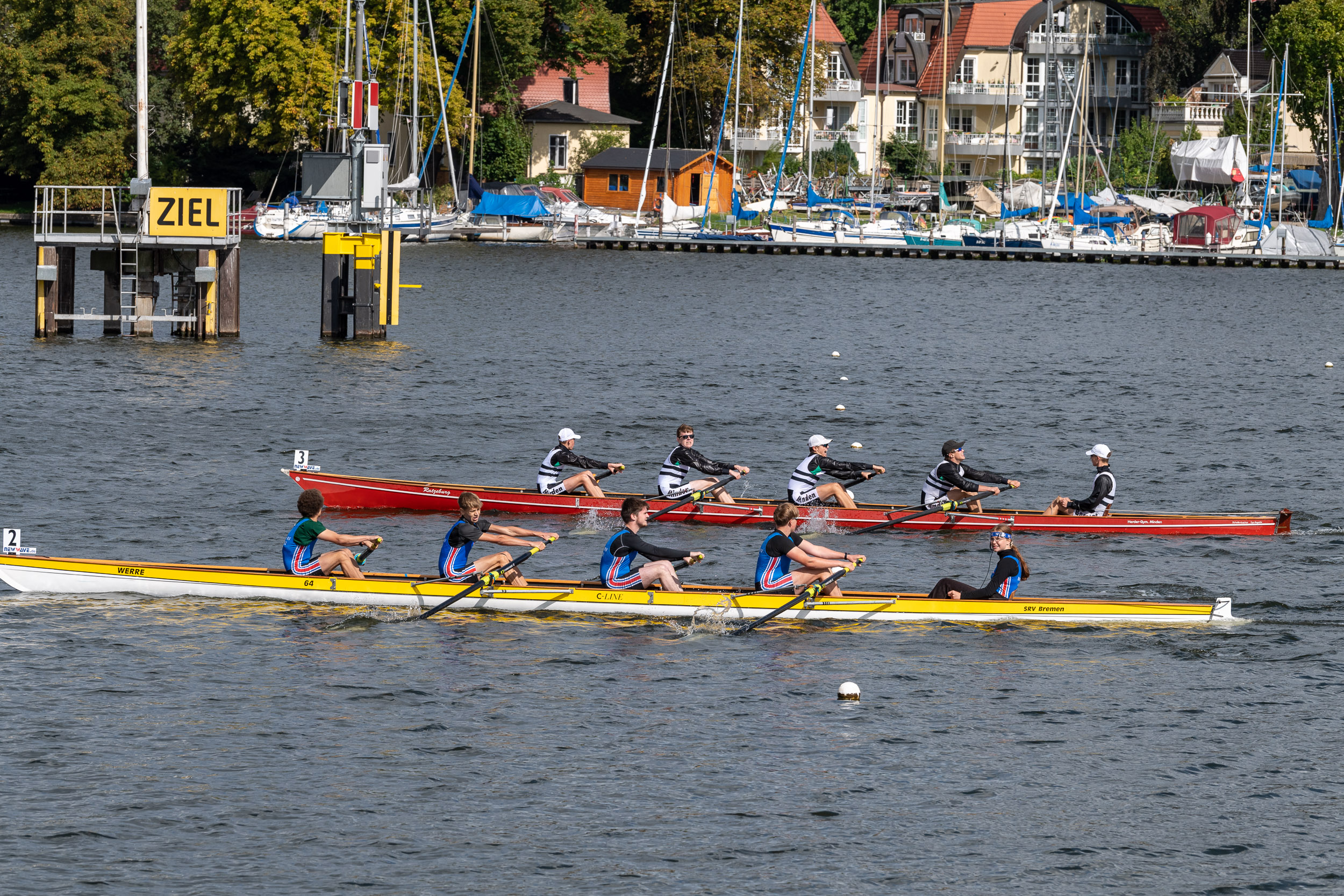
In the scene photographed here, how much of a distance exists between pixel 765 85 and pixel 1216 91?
32904mm

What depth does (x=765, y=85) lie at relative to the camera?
10869cm

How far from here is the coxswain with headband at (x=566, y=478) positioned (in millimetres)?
30031

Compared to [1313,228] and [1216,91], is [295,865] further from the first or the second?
[1216,91]

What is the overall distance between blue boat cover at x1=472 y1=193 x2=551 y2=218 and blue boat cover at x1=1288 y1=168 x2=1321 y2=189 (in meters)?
51.9

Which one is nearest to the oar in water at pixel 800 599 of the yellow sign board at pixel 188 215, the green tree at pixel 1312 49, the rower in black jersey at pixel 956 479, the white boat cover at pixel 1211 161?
the rower in black jersey at pixel 956 479

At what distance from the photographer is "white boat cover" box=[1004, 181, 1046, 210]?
105m

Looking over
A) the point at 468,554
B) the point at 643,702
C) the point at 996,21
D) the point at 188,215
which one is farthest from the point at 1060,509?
the point at 996,21

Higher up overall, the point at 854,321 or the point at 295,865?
the point at 854,321

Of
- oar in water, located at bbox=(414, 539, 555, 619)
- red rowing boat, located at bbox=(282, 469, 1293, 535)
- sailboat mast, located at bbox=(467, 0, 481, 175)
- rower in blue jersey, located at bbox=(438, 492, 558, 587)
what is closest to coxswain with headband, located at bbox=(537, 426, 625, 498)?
red rowing boat, located at bbox=(282, 469, 1293, 535)

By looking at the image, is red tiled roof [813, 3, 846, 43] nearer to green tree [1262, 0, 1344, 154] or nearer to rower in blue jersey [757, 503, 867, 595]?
green tree [1262, 0, 1344, 154]

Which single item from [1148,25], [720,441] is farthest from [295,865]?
[1148,25]

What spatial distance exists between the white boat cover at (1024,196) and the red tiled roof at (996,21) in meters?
22.5

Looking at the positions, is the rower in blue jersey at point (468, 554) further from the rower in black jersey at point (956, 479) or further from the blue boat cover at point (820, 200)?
the blue boat cover at point (820, 200)

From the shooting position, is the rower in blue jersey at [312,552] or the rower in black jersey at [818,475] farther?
the rower in black jersey at [818,475]
